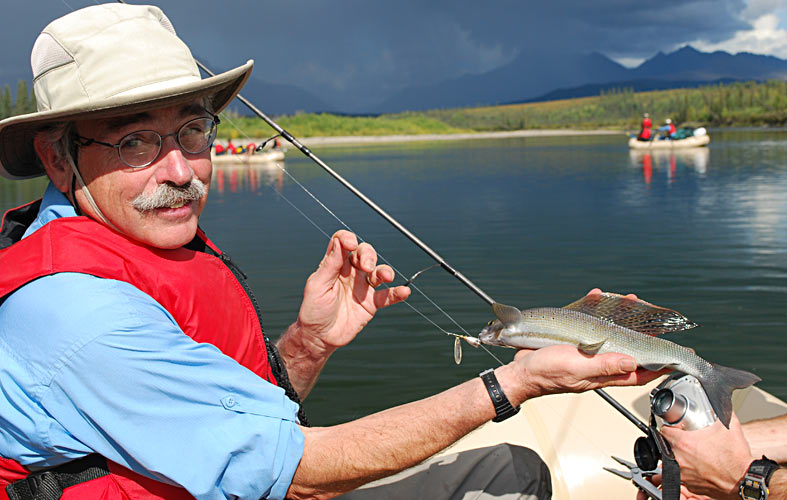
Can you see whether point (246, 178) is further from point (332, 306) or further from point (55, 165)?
point (55, 165)

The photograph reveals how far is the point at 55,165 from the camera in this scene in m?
2.43

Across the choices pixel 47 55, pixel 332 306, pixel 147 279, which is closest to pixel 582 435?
pixel 332 306

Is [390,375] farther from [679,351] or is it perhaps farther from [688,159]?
[688,159]

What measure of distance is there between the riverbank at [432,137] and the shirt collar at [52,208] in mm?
65547

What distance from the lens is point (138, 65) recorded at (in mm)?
2297

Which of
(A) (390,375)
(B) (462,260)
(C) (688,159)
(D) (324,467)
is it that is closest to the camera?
(D) (324,467)

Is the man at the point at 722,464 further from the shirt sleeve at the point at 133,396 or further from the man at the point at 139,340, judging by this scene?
the shirt sleeve at the point at 133,396

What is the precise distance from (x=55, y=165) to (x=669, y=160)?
108ft

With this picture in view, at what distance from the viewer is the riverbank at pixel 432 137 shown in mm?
71000

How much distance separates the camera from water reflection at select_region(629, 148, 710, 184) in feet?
87.0

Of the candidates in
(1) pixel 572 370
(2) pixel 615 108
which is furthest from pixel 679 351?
(2) pixel 615 108

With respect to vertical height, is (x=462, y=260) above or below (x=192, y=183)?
below

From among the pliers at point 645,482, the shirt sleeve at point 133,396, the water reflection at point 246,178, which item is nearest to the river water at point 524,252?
the water reflection at point 246,178

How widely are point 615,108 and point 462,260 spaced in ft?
306
